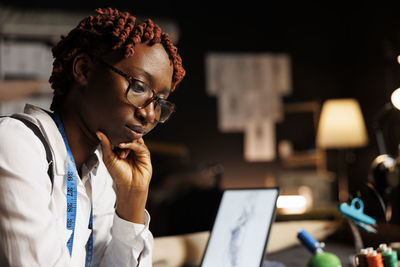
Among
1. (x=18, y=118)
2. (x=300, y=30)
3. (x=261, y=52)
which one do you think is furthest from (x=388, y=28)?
(x=18, y=118)

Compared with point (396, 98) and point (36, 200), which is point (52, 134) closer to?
point (36, 200)

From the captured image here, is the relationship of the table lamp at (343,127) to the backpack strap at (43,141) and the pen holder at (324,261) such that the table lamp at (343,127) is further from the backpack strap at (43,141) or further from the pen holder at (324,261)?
the backpack strap at (43,141)

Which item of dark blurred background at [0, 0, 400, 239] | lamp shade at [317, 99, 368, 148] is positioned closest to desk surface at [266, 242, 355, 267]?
lamp shade at [317, 99, 368, 148]

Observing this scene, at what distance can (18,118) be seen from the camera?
80 cm

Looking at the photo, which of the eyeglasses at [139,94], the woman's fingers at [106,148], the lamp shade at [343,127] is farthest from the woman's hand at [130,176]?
the lamp shade at [343,127]

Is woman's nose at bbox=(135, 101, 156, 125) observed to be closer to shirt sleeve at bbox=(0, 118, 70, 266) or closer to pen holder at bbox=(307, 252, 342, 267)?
shirt sleeve at bbox=(0, 118, 70, 266)

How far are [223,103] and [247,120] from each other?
1.10 ft

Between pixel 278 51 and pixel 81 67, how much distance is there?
15.4 feet

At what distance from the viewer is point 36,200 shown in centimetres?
72

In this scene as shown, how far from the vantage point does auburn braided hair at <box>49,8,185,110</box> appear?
83 centimetres

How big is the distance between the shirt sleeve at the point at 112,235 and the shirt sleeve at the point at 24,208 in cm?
21

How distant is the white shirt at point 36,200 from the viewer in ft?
2.30

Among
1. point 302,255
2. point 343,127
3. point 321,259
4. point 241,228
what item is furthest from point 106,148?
point 343,127

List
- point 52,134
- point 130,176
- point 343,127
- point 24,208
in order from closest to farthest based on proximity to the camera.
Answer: point 24,208 < point 52,134 < point 130,176 < point 343,127
